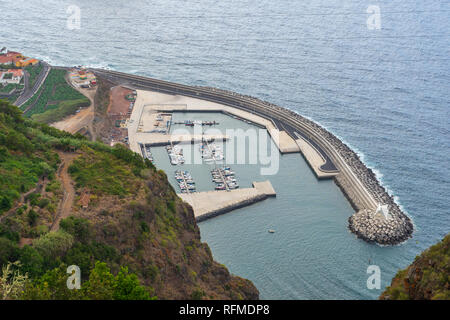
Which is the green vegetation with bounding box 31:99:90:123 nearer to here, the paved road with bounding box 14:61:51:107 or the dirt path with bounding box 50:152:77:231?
the paved road with bounding box 14:61:51:107

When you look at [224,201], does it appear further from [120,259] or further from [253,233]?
[120,259]

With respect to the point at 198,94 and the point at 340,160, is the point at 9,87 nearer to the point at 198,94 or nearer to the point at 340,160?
the point at 198,94

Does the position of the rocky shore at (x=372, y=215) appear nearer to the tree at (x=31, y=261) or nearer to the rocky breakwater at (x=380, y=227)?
the rocky breakwater at (x=380, y=227)

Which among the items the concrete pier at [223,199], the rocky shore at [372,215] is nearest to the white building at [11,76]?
the concrete pier at [223,199]

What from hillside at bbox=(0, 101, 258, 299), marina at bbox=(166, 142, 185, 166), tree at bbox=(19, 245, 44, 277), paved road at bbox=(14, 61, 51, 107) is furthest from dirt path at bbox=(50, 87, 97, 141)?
tree at bbox=(19, 245, 44, 277)

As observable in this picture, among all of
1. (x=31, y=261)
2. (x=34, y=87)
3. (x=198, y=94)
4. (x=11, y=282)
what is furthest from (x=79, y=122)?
(x=11, y=282)

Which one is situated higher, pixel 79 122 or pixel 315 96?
pixel 315 96

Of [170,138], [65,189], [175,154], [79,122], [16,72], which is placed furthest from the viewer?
[16,72]
